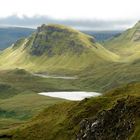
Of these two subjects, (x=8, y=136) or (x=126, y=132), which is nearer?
(x=126, y=132)

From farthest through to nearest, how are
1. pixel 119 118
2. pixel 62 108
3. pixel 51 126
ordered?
pixel 62 108 → pixel 51 126 → pixel 119 118

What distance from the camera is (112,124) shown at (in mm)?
134625

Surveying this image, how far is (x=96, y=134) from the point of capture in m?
135

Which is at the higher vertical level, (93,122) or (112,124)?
(112,124)

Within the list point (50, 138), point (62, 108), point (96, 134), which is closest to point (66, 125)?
point (50, 138)

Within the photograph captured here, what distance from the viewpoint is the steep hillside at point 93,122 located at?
12938 cm

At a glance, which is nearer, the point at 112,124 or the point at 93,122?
the point at 112,124

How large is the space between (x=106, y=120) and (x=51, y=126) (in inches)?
1296

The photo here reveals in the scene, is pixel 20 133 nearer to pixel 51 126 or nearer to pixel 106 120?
pixel 51 126

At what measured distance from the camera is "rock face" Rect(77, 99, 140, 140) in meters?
128

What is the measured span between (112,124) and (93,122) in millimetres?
7414

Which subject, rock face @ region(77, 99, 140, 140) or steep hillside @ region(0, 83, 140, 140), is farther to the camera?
steep hillside @ region(0, 83, 140, 140)

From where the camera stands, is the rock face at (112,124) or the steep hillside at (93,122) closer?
the rock face at (112,124)

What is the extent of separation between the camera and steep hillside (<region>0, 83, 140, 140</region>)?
129375 mm
